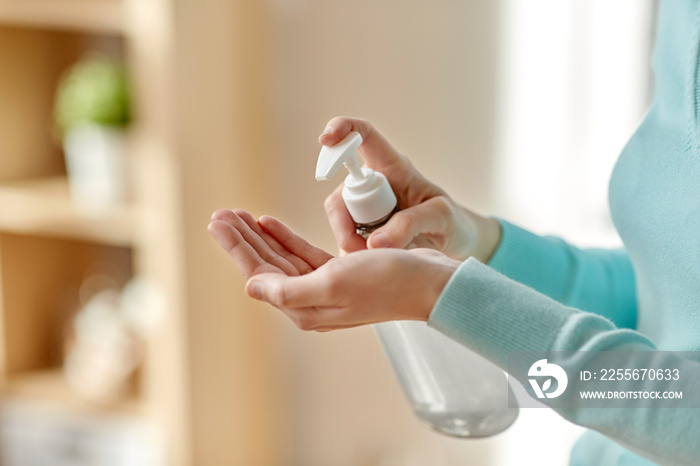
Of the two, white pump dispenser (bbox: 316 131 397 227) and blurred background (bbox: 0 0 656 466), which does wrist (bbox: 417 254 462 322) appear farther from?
blurred background (bbox: 0 0 656 466)

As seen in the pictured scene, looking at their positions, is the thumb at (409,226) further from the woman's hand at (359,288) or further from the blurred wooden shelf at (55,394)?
the blurred wooden shelf at (55,394)

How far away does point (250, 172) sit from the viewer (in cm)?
143

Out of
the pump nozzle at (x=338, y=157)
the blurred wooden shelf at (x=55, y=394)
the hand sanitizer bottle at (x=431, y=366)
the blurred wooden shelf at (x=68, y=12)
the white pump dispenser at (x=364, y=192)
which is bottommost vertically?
the blurred wooden shelf at (x=55, y=394)

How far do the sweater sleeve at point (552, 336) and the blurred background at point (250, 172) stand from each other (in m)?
0.77

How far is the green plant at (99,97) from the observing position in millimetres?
1363

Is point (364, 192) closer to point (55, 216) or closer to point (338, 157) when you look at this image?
point (338, 157)

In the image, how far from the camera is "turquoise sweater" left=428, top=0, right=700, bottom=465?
0.44 metres

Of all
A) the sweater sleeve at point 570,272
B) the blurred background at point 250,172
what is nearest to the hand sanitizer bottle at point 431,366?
the sweater sleeve at point 570,272

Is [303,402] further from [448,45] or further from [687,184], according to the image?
[687,184]

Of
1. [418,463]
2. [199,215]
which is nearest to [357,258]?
[199,215]

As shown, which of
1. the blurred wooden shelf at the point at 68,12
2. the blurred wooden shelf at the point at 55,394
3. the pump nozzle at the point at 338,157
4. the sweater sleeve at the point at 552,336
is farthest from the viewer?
the blurred wooden shelf at the point at 55,394

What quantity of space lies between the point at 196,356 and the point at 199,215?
26 cm

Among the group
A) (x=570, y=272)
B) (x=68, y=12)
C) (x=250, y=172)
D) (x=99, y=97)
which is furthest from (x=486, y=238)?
(x=68, y=12)

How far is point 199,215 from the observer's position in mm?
1354
